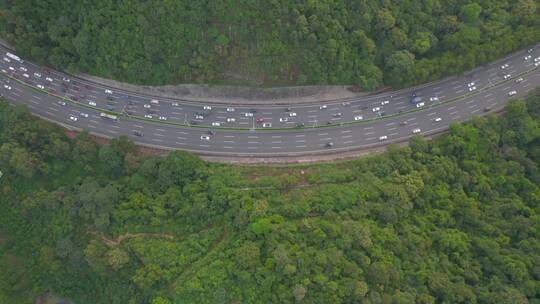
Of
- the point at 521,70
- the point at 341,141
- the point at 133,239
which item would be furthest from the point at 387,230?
the point at 521,70

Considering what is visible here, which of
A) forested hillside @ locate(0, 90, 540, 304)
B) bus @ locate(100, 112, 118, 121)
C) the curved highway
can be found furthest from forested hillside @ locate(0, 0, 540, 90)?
forested hillside @ locate(0, 90, 540, 304)

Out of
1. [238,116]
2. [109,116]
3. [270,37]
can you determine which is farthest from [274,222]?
[109,116]

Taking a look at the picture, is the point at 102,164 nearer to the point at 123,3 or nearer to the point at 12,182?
the point at 12,182

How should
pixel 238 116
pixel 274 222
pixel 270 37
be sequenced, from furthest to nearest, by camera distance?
pixel 238 116 < pixel 270 37 < pixel 274 222

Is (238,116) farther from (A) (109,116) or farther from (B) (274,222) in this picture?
(A) (109,116)

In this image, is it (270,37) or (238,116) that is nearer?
(270,37)
